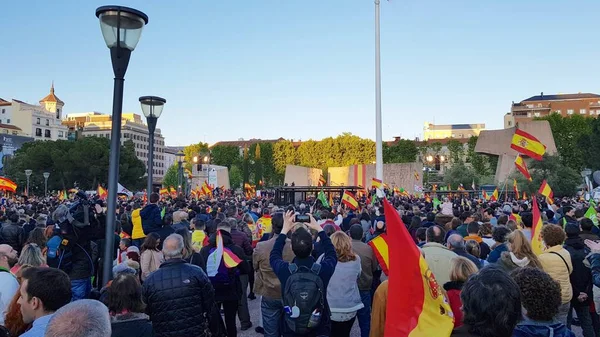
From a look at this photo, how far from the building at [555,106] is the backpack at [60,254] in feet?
364

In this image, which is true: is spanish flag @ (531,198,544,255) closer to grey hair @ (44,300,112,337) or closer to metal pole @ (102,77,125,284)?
metal pole @ (102,77,125,284)

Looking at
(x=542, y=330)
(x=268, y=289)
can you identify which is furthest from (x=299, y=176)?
(x=542, y=330)

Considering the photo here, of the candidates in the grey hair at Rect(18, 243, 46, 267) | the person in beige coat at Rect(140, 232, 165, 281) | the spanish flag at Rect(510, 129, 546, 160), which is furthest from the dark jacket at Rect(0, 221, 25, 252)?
the spanish flag at Rect(510, 129, 546, 160)

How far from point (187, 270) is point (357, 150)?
84.7m

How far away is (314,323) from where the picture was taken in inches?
164

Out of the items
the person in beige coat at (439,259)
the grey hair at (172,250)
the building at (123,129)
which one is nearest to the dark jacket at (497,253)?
the person in beige coat at (439,259)

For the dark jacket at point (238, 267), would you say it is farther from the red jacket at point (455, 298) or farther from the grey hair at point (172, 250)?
the red jacket at point (455, 298)

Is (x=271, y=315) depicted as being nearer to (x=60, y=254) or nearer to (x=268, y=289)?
(x=268, y=289)

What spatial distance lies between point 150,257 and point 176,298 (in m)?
2.27

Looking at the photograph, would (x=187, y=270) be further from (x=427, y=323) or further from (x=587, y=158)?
(x=587, y=158)

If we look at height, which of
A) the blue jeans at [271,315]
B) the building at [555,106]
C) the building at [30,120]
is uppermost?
the building at [555,106]

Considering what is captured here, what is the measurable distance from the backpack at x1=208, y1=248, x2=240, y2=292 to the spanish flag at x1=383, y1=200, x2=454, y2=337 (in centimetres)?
364

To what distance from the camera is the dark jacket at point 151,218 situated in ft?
30.2

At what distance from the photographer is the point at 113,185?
17.7 ft
